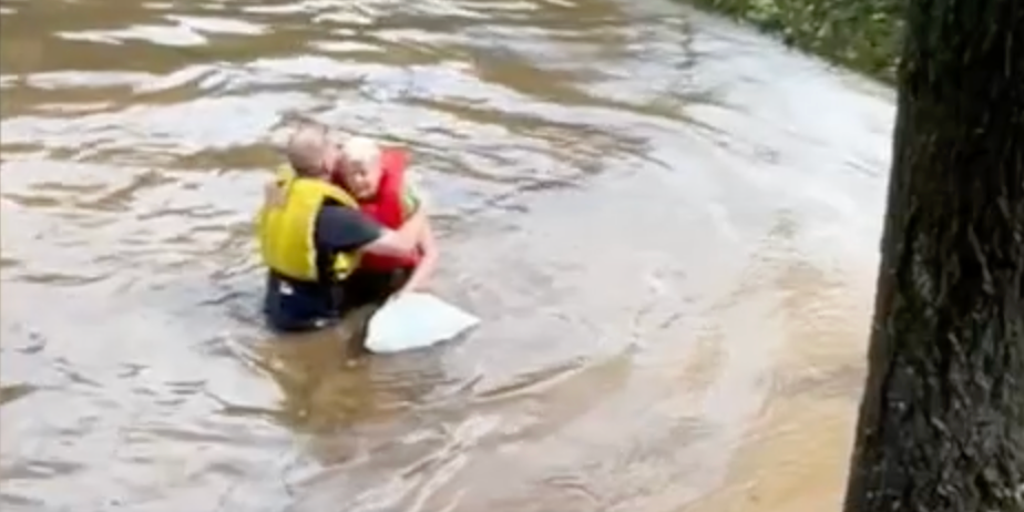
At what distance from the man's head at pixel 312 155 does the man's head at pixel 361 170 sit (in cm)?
6

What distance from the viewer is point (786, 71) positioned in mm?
11312

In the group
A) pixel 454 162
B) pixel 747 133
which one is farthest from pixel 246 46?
pixel 747 133

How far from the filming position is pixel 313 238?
755 centimetres

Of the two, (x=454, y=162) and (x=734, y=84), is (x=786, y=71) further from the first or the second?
(x=454, y=162)

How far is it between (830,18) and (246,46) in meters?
3.49

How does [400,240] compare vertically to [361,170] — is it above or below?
below

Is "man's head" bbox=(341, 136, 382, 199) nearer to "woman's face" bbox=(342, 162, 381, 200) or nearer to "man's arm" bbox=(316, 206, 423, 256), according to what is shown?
"woman's face" bbox=(342, 162, 381, 200)

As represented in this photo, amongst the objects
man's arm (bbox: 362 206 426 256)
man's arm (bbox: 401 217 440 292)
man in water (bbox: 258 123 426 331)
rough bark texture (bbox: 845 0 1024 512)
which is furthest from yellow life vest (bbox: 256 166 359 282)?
rough bark texture (bbox: 845 0 1024 512)

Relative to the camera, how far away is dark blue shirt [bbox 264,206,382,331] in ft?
24.7

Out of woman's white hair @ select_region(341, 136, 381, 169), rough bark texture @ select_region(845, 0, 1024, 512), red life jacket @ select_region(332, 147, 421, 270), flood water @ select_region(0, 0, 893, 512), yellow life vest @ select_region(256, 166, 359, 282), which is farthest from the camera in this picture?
red life jacket @ select_region(332, 147, 421, 270)

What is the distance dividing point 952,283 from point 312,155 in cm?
367

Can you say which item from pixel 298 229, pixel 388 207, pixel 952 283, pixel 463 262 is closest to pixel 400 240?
pixel 388 207

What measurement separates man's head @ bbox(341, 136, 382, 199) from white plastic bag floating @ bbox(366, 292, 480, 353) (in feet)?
1.43

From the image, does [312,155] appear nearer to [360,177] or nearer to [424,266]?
[360,177]
